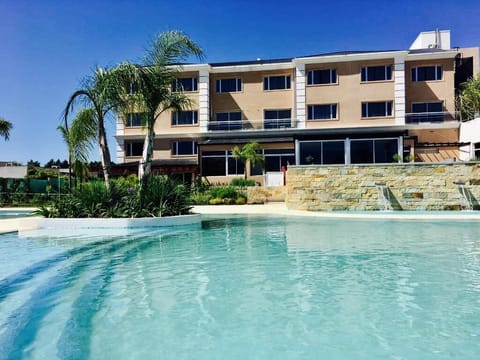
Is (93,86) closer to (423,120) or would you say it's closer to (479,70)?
(423,120)

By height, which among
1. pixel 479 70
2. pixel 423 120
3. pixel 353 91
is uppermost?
pixel 479 70

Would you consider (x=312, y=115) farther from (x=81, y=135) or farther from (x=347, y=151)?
(x=81, y=135)

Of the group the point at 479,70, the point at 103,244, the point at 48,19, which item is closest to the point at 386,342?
the point at 103,244

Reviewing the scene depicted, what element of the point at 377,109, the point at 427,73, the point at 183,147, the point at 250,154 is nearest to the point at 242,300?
the point at 250,154

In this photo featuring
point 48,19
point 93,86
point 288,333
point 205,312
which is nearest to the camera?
point 288,333

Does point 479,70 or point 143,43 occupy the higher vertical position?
point 479,70

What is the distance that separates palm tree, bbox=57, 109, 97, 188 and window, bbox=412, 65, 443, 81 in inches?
1095

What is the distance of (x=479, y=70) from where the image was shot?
120 feet

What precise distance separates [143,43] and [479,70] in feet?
110

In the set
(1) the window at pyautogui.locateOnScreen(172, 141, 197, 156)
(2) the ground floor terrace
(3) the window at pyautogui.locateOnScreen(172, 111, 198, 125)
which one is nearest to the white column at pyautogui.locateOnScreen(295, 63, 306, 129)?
(2) the ground floor terrace

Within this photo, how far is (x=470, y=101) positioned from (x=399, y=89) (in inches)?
204

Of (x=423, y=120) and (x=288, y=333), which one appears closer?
(x=288, y=333)

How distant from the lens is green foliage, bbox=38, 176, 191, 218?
43.9ft

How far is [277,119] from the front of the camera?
33.9 m
